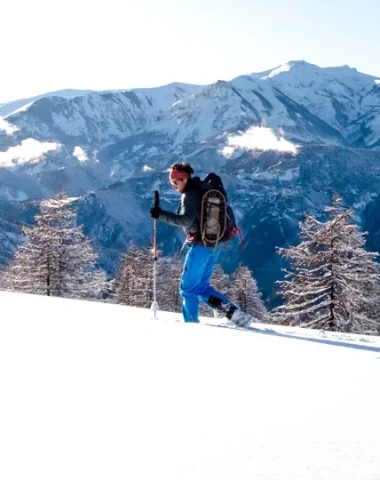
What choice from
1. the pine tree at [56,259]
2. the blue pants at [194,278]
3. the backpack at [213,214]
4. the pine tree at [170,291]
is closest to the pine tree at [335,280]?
the pine tree at [56,259]

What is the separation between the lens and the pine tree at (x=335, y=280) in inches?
840

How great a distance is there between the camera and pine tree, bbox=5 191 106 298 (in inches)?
1102

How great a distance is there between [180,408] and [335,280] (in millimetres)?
19816

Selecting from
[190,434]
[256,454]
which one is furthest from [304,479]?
[190,434]

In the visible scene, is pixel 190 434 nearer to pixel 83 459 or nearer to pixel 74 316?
pixel 83 459

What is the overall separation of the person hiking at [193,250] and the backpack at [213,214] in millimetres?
60

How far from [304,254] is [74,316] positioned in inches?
736

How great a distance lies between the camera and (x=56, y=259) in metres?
28.7

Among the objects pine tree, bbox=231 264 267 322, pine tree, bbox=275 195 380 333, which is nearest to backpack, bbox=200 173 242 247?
pine tree, bbox=275 195 380 333

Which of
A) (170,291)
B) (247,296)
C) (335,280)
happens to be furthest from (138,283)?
(335,280)

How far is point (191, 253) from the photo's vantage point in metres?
6.98

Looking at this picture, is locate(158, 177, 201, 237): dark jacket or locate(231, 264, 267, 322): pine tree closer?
locate(158, 177, 201, 237): dark jacket

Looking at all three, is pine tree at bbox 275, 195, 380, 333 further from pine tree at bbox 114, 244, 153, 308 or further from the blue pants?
the blue pants

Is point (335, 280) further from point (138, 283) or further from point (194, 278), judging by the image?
point (138, 283)
